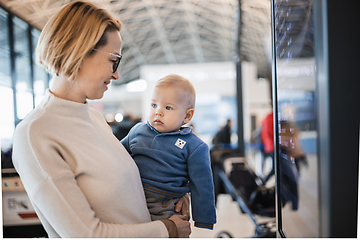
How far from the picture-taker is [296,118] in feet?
3.24

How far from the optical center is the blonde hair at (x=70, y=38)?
1023mm

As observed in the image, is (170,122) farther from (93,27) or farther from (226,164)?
(226,164)

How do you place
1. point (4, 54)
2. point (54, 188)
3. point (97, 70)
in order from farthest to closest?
point (4, 54)
point (97, 70)
point (54, 188)

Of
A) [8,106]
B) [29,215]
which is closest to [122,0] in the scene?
[8,106]

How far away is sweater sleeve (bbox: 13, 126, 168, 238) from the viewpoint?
91 centimetres

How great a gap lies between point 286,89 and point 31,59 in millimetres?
9269

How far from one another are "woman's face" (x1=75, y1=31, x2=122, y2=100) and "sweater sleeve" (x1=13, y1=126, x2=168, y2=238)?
0.28 meters

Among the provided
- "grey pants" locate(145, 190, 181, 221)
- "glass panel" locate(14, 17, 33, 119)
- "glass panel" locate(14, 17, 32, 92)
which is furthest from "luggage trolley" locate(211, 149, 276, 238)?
"glass panel" locate(14, 17, 32, 92)

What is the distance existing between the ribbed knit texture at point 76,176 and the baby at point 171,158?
0.56 feet

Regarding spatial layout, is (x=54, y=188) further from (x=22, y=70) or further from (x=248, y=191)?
(x=22, y=70)

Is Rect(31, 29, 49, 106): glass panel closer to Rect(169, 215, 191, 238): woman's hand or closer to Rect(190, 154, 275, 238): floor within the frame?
Rect(190, 154, 275, 238): floor

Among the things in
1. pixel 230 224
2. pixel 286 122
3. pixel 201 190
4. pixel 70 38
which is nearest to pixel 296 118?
pixel 286 122

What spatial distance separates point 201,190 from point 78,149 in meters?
0.67

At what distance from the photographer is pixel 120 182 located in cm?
107
